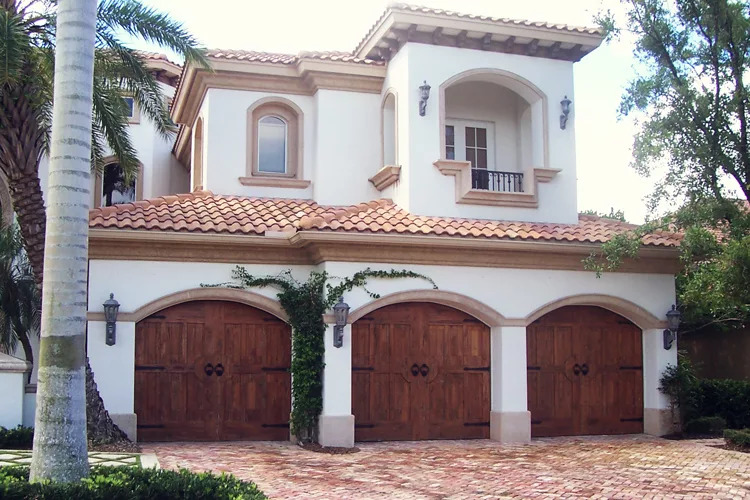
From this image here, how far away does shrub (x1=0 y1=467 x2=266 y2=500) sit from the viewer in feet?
25.1

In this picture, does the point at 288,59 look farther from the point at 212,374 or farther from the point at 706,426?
the point at 706,426

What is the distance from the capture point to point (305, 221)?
14367 millimetres

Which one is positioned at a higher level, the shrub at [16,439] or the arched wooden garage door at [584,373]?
the arched wooden garage door at [584,373]

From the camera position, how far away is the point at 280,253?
50.0 ft

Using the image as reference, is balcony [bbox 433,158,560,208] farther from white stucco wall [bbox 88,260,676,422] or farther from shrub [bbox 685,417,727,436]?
shrub [bbox 685,417,727,436]

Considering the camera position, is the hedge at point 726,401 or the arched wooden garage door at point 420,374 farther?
the hedge at point 726,401

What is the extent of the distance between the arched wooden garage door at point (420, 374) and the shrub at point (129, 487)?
22.0 feet

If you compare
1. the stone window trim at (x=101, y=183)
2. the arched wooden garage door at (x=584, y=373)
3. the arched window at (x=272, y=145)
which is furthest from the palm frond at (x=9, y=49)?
the stone window trim at (x=101, y=183)

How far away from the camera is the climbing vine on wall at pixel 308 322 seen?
1473 cm

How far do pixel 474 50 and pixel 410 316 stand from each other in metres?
5.78

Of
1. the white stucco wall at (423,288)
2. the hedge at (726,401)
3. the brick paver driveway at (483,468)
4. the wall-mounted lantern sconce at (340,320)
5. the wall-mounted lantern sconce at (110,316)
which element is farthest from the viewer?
the hedge at (726,401)

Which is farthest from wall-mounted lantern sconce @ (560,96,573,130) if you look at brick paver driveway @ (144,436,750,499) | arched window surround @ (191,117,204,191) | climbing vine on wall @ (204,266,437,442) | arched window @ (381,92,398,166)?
arched window surround @ (191,117,204,191)

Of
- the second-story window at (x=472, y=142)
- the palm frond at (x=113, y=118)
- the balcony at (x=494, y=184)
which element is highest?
the second-story window at (x=472, y=142)

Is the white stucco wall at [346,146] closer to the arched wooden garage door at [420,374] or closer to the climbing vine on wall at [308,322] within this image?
the climbing vine on wall at [308,322]
